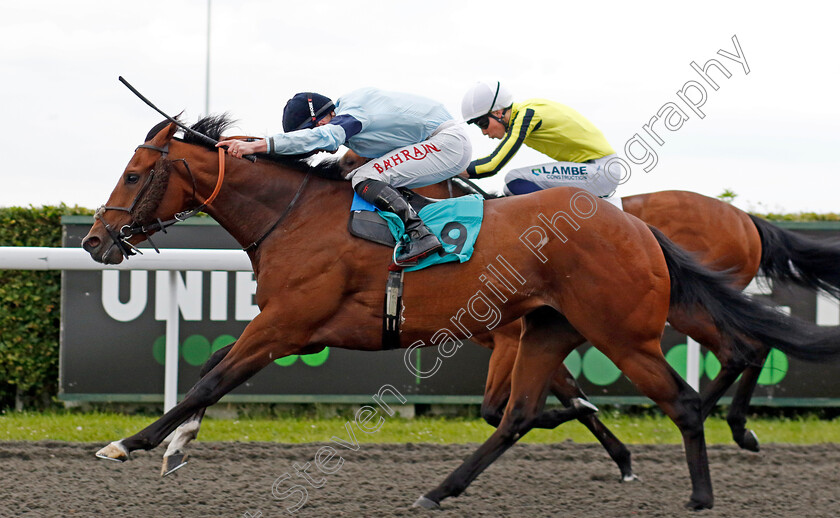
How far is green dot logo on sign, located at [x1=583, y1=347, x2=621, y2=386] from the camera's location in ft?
20.2

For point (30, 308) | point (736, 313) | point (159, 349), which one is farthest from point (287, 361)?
point (736, 313)

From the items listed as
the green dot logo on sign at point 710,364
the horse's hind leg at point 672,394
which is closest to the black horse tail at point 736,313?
the horse's hind leg at point 672,394

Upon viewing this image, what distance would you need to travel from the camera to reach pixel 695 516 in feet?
12.4

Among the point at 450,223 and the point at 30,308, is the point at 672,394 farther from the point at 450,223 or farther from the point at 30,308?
the point at 30,308

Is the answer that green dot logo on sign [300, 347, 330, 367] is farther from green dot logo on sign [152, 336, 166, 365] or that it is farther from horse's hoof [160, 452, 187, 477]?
horse's hoof [160, 452, 187, 477]

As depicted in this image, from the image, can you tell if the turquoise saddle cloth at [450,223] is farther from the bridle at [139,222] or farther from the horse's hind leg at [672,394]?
the horse's hind leg at [672,394]

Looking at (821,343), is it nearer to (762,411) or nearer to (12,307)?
(762,411)

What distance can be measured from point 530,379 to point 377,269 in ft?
3.23

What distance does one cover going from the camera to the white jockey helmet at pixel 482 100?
484cm

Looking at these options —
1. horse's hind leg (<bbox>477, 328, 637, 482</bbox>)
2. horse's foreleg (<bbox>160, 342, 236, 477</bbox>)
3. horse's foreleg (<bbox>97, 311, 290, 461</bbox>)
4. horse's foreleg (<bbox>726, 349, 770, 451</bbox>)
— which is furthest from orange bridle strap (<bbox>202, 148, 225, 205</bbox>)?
horse's foreleg (<bbox>726, 349, 770, 451</bbox>)

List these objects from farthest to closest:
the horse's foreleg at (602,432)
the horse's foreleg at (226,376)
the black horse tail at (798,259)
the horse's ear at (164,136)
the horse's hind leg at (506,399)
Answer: the black horse tail at (798,259) < the horse's foreleg at (602,432) < the horse's hind leg at (506,399) < the horse's ear at (164,136) < the horse's foreleg at (226,376)

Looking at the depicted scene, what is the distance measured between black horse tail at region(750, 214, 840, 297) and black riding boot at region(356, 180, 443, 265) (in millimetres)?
2879

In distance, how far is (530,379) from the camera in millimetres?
4055

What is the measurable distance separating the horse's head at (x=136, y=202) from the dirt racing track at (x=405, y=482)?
3.78ft
